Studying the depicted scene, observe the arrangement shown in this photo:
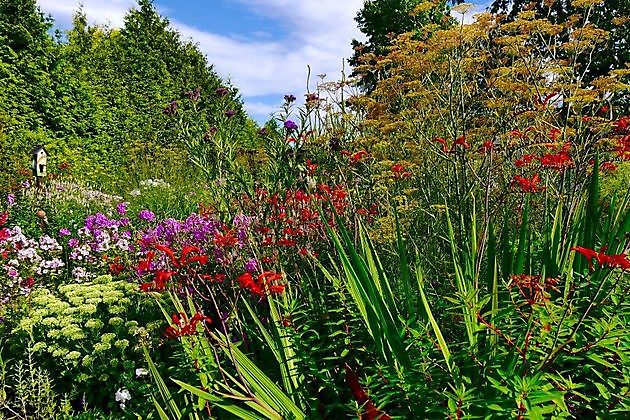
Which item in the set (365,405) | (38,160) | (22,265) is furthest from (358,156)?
(38,160)

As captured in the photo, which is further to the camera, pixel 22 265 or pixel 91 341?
pixel 22 265

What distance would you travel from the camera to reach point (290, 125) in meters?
2.97

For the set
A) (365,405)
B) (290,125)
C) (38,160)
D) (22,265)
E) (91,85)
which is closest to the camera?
(365,405)

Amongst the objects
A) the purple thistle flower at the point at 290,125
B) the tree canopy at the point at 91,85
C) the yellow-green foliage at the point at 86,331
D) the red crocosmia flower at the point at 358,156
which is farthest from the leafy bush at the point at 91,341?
the tree canopy at the point at 91,85

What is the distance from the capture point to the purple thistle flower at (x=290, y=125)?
9.69ft

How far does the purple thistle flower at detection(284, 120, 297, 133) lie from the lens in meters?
2.95

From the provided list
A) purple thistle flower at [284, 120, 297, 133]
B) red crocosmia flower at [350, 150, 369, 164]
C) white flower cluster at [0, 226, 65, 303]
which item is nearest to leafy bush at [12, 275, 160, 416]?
white flower cluster at [0, 226, 65, 303]

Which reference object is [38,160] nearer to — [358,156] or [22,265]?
[22,265]

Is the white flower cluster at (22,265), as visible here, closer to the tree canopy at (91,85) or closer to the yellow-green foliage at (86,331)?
the yellow-green foliage at (86,331)

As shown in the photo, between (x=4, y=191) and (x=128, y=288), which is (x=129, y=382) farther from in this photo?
(x=4, y=191)

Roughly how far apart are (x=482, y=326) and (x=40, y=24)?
10150mm

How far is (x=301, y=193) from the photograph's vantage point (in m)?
3.49

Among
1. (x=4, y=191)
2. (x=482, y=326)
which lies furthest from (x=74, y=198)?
(x=482, y=326)

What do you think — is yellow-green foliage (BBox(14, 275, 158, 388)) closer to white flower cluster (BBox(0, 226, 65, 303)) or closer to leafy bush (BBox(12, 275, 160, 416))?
leafy bush (BBox(12, 275, 160, 416))
